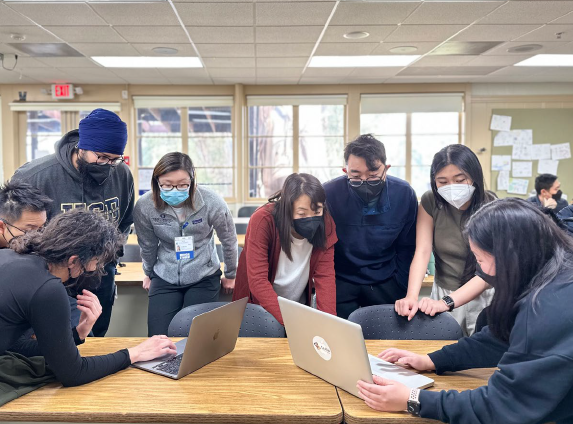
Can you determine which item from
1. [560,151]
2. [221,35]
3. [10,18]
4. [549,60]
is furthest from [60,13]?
[560,151]

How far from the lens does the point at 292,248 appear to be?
2.19 metres

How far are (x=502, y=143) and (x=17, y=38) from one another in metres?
6.80

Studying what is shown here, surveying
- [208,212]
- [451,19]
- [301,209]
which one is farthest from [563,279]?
[451,19]

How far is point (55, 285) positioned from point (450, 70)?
636cm

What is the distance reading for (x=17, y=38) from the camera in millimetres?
4840

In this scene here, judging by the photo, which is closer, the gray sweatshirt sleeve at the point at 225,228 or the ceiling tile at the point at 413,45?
the gray sweatshirt sleeve at the point at 225,228

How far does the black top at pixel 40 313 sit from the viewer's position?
130 cm

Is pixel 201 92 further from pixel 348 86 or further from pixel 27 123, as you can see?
pixel 27 123

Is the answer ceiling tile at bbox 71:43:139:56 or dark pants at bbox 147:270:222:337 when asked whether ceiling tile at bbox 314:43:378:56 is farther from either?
dark pants at bbox 147:270:222:337

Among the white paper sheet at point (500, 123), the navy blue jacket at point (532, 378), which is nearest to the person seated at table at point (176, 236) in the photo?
the navy blue jacket at point (532, 378)

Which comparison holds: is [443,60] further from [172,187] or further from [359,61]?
[172,187]

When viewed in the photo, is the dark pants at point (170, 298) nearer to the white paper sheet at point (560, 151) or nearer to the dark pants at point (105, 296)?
the dark pants at point (105, 296)

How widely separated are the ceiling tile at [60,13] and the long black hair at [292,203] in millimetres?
2943

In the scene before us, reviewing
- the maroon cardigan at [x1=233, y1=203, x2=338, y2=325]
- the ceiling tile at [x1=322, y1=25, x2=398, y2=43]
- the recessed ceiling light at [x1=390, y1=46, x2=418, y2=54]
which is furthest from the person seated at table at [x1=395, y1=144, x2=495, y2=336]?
the recessed ceiling light at [x1=390, y1=46, x2=418, y2=54]
